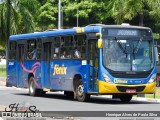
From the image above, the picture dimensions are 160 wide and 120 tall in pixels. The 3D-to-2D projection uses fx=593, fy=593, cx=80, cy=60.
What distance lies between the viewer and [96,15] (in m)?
74.2

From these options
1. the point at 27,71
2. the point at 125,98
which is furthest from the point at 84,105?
the point at 27,71

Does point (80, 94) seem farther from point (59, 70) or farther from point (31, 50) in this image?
point (31, 50)

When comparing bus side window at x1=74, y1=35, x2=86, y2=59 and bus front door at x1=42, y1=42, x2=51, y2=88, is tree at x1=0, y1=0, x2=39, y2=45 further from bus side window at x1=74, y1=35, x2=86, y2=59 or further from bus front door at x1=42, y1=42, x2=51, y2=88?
bus side window at x1=74, y1=35, x2=86, y2=59

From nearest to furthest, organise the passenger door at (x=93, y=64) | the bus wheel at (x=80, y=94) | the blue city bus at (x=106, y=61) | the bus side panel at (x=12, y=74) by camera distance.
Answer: the blue city bus at (x=106, y=61)
the passenger door at (x=93, y=64)
the bus wheel at (x=80, y=94)
the bus side panel at (x=12, y=74)

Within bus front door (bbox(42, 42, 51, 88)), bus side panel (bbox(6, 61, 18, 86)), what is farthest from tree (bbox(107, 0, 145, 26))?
bus front door (bbox(42, 42, 51, 88))

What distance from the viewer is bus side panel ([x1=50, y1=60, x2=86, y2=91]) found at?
24406 mm

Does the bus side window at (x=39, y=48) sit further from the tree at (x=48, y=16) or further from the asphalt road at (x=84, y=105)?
the tree at (x=48, y=16)

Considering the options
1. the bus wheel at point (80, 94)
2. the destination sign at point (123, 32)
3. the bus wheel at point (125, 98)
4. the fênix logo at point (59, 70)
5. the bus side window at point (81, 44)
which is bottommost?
the bus wheel at point (125, 98)

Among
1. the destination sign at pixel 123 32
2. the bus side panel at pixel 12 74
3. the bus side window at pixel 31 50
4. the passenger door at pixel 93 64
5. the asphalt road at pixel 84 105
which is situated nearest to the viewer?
the asphalt road at pixel 84 105

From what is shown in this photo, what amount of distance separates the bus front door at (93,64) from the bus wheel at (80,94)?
0.68 m

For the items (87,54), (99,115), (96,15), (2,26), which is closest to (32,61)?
(87,54)

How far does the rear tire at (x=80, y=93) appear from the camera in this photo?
78.9 feet

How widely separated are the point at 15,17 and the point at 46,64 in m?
21.5

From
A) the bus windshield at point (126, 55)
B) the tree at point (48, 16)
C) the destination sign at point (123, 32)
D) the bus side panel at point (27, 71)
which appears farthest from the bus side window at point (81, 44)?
the tree at point (48, 16)
